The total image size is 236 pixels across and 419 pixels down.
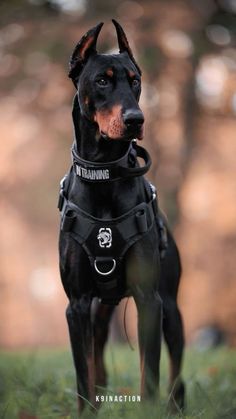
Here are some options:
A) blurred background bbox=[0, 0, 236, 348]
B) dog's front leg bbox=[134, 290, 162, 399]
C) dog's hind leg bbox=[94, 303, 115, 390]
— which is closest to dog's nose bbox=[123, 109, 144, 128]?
dog's front leg bbox=[134, 290, 162, 399]

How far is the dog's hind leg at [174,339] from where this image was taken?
5.02 metres

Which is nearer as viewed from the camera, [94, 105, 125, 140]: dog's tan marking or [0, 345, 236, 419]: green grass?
[94, 105, 125, 140]: dog's tan marking

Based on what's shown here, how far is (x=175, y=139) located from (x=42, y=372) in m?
9.71

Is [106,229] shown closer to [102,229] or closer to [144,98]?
[102,229]

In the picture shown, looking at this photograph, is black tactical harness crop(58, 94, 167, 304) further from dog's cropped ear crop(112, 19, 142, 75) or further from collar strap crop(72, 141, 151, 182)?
dog's cropped ear crop(112, 19, 142, 75)

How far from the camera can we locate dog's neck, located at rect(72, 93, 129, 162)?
4191 mm

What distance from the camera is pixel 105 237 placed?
4.16m

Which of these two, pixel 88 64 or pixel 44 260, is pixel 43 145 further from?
pixel 88 64

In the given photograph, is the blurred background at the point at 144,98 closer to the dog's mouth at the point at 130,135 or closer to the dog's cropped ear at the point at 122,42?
the dog's cropped ear at the point at 122,42

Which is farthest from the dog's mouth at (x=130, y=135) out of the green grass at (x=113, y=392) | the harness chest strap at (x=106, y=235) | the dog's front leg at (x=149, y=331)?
the green grass at (x=113, y=392)

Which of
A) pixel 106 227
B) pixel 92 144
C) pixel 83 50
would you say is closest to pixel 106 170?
pixel 92 144

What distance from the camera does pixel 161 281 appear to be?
4914mm

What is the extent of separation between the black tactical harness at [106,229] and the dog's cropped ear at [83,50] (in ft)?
1.73

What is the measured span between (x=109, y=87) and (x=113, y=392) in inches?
70.8
